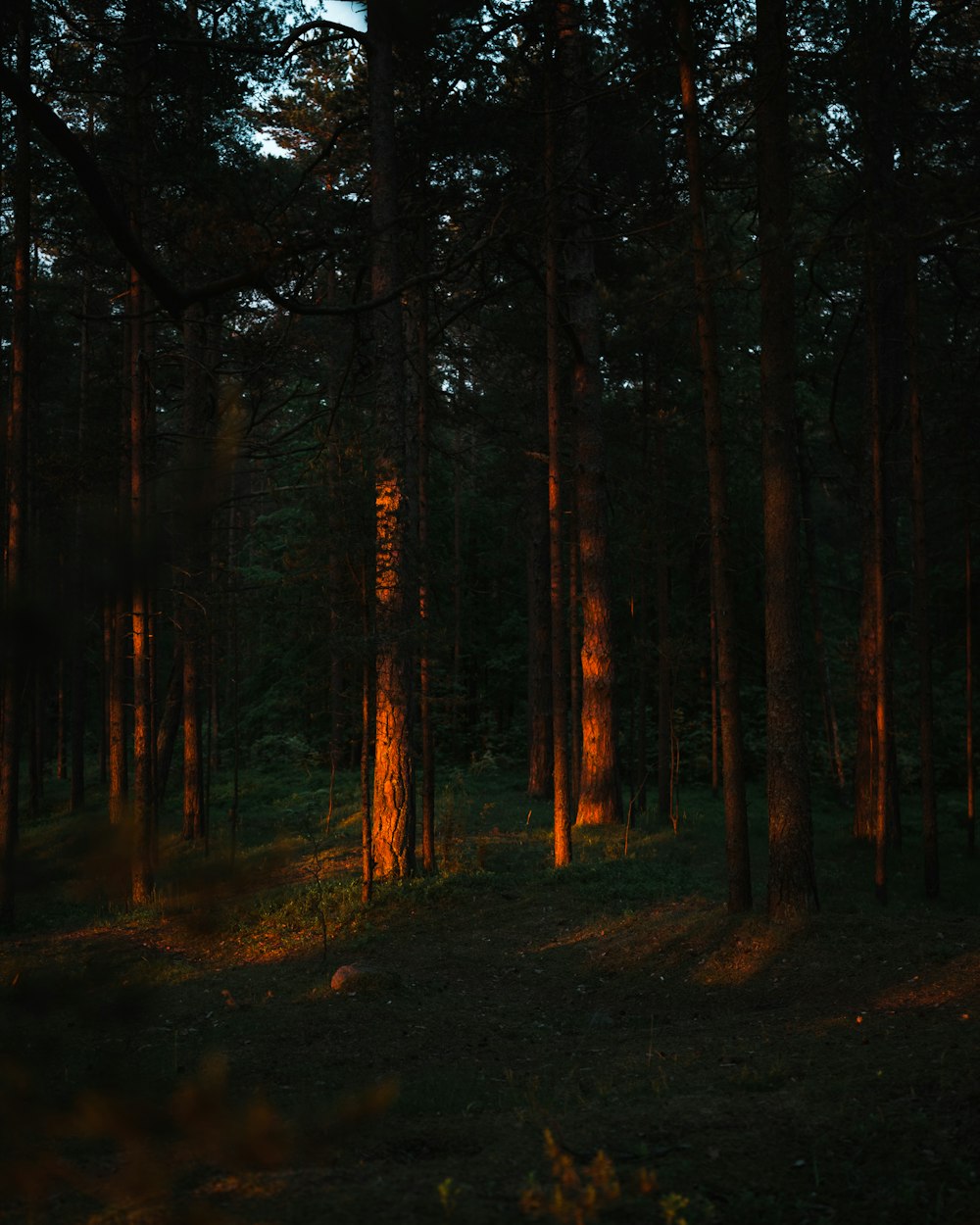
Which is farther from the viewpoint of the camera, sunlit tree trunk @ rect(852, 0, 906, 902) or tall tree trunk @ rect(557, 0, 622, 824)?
tall tree trunk @ rect(557, 0, 622, 824)

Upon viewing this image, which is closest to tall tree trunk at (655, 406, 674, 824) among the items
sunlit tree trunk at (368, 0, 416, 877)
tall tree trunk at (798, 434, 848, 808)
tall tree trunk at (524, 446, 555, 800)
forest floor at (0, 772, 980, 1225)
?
tall tree trunk at (524, 446, 555, 800)

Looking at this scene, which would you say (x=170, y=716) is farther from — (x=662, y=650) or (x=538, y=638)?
(x=662, y=650)

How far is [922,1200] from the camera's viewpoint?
513cm

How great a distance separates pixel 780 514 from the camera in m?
11.6

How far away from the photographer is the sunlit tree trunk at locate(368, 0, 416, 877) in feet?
47.5

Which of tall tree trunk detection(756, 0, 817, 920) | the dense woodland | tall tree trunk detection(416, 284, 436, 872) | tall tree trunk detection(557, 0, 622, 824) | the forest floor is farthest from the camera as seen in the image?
tall tree trunk detection(557, 0, 622, 824)

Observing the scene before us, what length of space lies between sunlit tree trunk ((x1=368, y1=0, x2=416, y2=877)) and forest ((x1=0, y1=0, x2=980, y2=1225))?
2.7 inches

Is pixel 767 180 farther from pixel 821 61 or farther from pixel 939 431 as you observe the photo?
pixel 939 431

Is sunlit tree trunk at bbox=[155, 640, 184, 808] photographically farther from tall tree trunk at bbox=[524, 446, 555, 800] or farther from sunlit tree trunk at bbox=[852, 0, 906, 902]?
sunlit tree trunk at bbox=[852, 0, 906, 902]

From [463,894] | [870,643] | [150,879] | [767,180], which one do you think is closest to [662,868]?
[463,894]

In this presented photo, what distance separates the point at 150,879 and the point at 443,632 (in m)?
12.1

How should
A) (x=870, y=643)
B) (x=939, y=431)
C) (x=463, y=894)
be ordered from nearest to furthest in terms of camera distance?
(x=463, y=894) < (x=870, y=643) < (x=939, y=431)

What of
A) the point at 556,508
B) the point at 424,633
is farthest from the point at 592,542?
the point at 424,633

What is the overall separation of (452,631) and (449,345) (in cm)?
871
